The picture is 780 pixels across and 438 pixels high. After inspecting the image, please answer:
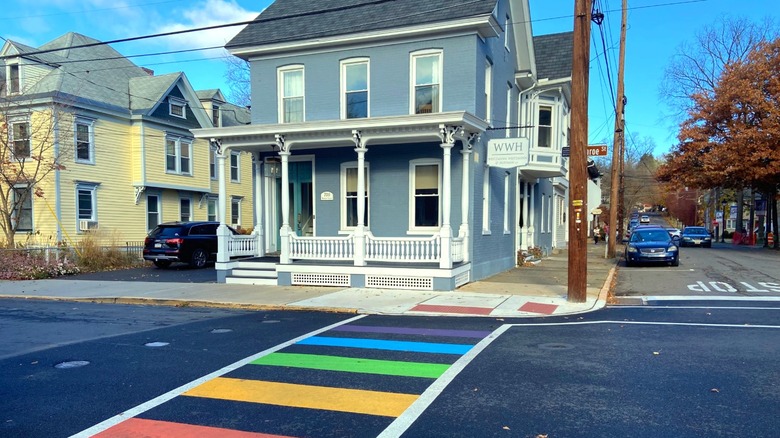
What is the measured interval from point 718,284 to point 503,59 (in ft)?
29.8

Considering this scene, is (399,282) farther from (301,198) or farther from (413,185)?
(301,198)

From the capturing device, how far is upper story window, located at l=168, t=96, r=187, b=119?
1059 inches

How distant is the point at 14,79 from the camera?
74.1 feet

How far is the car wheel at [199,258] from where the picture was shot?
61.2ft

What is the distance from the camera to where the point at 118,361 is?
21.3ft

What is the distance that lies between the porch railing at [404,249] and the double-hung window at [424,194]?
126 cm

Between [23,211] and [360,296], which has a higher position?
[23,211]

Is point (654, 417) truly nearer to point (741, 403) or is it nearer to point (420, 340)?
point (741, 403)

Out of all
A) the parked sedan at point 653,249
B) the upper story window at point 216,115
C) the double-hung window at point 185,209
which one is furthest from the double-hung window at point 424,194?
the upper story window at point 216,115

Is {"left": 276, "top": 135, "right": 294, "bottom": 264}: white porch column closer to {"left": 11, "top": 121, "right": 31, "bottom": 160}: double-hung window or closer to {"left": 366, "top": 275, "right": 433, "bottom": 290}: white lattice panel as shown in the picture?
{"left": 366, "top": 275, "right": 433, "bottom": 290}: white lattice panel

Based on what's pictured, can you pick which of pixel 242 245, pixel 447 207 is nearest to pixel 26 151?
pixel 242 245

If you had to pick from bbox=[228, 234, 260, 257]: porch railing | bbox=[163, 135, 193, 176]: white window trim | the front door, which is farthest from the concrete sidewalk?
bbox=[163, 135, 193, 176]: white window trim

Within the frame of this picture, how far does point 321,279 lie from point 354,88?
224 inches

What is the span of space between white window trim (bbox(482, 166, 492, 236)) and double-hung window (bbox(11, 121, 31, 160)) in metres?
19.0
